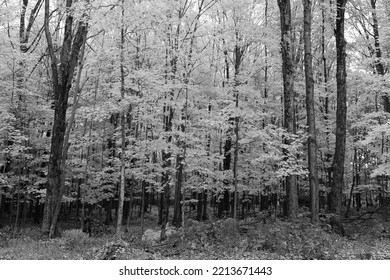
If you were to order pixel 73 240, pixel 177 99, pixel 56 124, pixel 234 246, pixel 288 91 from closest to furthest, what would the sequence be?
pixel 234 246 → pixel 73 240 → pixel 288 91 → pixel 56 124 → pixel 177 99

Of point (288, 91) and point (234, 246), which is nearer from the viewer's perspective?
point (234, 246)

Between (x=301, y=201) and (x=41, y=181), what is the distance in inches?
778

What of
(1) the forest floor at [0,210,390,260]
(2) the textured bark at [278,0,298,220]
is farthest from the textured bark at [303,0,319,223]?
(1) the forest floor at [0,210,390,260]

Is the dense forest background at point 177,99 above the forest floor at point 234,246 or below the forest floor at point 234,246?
above

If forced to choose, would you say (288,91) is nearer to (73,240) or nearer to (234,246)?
(234,246)

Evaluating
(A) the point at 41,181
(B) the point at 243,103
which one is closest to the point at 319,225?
(B) the point at 243,103

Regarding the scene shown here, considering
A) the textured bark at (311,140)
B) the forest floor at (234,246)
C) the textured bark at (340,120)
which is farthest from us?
the textured bark at (340,120)

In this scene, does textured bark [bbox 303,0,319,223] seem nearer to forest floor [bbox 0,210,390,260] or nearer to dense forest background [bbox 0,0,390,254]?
dense forest background [bbox 0,0,390,254]

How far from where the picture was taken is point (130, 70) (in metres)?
12.8

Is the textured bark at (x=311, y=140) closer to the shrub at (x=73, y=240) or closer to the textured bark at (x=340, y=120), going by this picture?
the textured bark at (x=340, y=120)

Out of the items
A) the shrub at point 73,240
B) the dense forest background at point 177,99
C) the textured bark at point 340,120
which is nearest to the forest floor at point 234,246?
the shrub at point 73,240

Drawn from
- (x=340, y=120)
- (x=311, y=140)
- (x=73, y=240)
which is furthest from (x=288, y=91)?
(x=73, y=240)

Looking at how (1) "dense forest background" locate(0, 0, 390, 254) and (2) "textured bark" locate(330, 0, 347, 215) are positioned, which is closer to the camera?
(1) "dense forest background" locate(0, 0, 390, 254)

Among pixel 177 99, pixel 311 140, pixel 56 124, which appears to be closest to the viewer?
pixel 311 140
